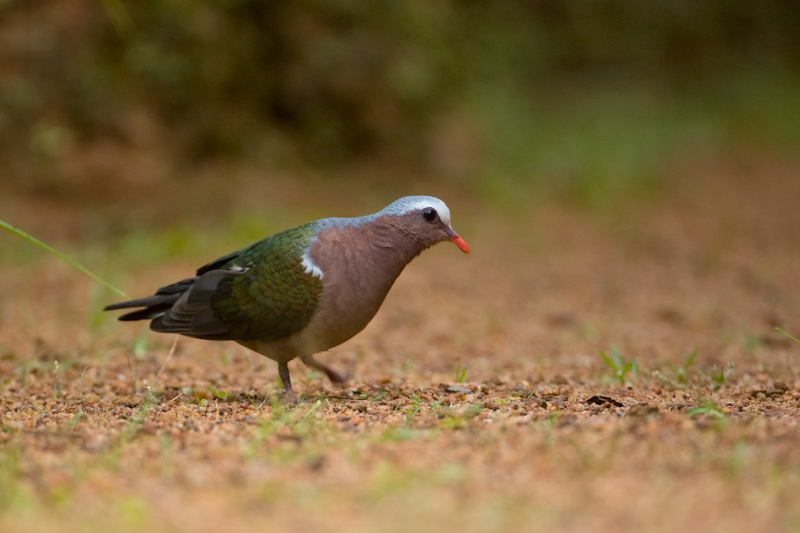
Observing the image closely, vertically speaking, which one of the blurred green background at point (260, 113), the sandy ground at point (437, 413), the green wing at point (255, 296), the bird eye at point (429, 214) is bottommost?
the sandy ground at point (437, 413)

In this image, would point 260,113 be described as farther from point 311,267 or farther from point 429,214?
point 311,267

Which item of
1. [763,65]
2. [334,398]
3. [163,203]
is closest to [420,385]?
[334,398]

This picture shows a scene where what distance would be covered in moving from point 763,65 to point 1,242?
1646 centimetres

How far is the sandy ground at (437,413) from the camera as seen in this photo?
2252 mm

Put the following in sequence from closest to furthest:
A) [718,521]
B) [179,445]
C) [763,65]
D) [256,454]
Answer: [718,521]
[256,454]
[179,445]
[763,65]

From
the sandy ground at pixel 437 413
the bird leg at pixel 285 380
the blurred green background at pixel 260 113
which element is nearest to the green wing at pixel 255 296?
the bird leg at pixel 285 380

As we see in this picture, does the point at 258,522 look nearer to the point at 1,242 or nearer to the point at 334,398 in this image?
the point at 334,398

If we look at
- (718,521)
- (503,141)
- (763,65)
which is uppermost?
(763,65)

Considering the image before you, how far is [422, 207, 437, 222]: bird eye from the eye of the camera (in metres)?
3.83

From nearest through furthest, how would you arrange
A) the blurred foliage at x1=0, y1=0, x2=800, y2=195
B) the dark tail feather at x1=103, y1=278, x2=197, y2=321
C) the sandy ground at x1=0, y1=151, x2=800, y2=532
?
1. the sandy ground at x1=0, y1=151, x2=800, y2=532
2. the dark tail feather at x1=103, y1=278, x2=197, y2=321
3. the blurred foliage at x1=0, y1=0, x2=800, y2=195

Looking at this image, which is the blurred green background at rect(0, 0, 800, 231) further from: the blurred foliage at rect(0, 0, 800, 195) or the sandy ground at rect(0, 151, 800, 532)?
the sandy ground at rect(0, 151, 800, 532)

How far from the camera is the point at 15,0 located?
25.7ft

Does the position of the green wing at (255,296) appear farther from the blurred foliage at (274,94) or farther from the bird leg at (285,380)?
the blurred foliage at (274,94)

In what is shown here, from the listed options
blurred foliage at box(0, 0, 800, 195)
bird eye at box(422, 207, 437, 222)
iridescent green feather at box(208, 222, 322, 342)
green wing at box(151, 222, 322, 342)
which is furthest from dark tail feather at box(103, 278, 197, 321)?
blurred foliage at box(0, 0, 800, 195)
